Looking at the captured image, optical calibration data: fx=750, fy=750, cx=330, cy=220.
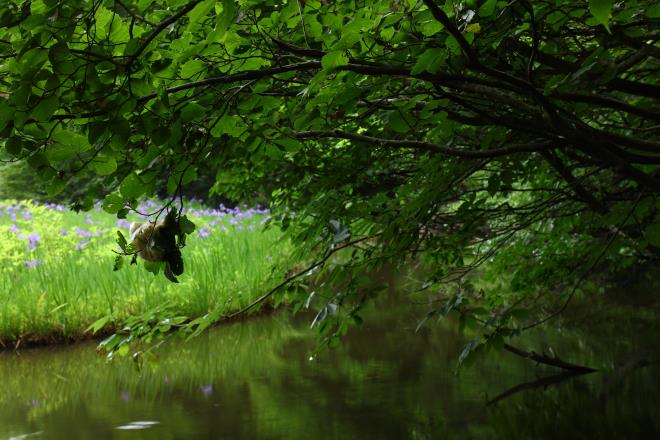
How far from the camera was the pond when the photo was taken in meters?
3.45

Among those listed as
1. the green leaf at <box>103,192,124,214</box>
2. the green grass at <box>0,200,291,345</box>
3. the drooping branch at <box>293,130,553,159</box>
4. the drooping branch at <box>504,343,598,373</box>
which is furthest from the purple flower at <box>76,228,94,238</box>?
the green leaf at <box>103,192,124,214</box>

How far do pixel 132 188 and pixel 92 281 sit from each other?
4.77 meters

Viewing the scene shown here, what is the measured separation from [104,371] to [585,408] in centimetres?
286

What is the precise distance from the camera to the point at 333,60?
48.5 inches

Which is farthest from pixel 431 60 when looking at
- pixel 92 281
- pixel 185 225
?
pixel 92 281

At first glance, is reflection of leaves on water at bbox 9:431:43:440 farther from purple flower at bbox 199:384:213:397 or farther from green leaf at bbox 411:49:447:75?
green leaf at bbox 411:49:447:75

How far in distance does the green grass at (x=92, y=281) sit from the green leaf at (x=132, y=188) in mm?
2990

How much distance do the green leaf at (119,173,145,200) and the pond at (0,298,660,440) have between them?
1.75 m

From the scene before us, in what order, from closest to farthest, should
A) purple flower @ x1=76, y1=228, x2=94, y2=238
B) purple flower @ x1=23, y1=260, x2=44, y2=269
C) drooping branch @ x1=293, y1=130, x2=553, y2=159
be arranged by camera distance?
1. drooping branch @ x1=293, y1=130, x2=553, y2=159
2. purple flower @ x1=23, y1=260, x2=44, y2=269
3. purple flower @ x1=76, y1=228, x2=94, y2=238

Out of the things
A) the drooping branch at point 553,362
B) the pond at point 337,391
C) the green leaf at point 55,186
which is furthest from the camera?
the drooping branch at point 553,362

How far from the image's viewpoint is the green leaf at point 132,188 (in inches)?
56.3

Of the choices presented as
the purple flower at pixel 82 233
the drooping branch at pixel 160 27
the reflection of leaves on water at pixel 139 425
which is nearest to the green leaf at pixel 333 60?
the drooping branch at pixel 160 27

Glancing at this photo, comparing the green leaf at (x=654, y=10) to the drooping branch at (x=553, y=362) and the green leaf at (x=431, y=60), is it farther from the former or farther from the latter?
the drooping branch at (x=553, y=362)

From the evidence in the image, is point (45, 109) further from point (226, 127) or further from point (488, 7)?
point (488, 7)
